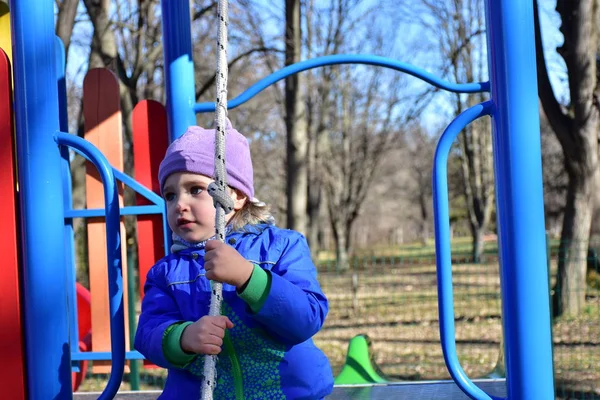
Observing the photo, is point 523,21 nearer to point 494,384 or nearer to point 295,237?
point 295,237

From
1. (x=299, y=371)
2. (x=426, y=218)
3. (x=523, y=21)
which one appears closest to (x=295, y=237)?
(x=299, y=371)

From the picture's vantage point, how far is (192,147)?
1.98 metres

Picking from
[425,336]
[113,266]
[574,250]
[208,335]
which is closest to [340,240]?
[425,336]

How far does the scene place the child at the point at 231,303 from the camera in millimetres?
1830

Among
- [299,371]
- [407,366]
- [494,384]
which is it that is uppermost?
[299,371]

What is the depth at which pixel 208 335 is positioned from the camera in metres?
1.66

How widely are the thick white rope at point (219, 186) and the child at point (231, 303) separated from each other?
0.10m

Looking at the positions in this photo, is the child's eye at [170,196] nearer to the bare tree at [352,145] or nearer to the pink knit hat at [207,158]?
the pink knit hat at [207,158]

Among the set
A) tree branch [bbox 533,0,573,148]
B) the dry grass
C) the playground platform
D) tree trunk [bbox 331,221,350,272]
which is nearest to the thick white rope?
the playground platform

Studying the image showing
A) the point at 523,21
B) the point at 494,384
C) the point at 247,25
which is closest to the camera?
the point at 523,21

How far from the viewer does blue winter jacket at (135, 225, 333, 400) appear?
6.14 feet

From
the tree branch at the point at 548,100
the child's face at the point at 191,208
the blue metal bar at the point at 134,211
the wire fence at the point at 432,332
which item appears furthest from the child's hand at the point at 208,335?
the tree branch at the point at 548,100

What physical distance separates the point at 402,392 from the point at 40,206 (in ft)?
5.95

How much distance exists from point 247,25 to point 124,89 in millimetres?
3505
